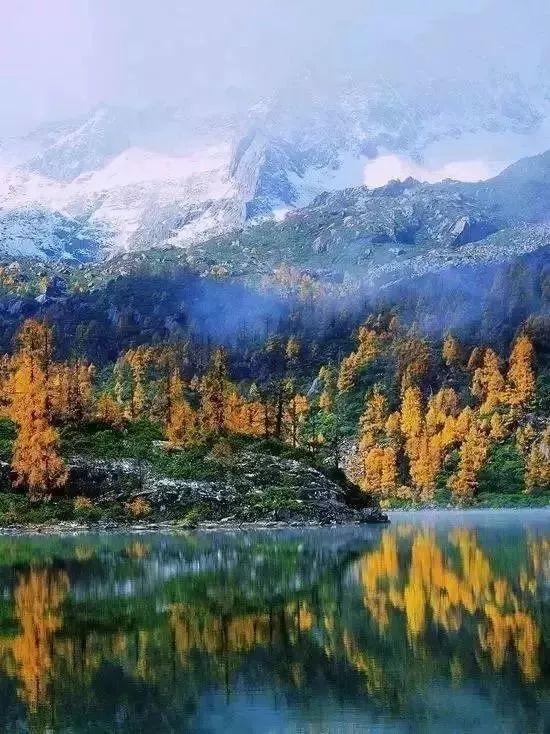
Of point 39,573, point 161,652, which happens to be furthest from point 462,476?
point 161,652

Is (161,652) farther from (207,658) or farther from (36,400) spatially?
(36,400)

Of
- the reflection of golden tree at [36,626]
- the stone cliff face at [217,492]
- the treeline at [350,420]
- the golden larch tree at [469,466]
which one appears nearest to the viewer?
the reflection of golden tree at [36,626]

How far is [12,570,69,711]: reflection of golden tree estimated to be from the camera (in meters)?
28.3

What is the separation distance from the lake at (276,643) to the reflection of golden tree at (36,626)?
12 centimetres

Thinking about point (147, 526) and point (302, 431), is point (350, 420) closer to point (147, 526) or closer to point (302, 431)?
point (302, 431)

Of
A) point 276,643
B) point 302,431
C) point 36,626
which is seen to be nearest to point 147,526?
point 36,626

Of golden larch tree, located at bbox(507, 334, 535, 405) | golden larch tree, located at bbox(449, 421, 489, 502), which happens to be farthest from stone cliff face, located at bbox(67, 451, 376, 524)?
golden larch tree, located at bbox(507, 334, 535, 405)

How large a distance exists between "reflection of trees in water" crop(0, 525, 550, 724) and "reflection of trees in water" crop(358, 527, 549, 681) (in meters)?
0.09

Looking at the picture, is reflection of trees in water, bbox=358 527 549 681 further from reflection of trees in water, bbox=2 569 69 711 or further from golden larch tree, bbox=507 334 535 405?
golden larch tree, bbox=507 334 535 405

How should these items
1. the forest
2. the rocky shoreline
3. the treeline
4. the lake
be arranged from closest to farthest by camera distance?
the lake
the rocky shoreline
the forest
the treeline

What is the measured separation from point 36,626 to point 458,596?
19528 mm

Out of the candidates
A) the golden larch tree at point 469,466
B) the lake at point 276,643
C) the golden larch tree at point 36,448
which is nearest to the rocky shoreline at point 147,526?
the golden larch tree at point 36,448

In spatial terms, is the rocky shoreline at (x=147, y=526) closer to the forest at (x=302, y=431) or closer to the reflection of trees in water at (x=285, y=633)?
the forest at (x=302, y=431)

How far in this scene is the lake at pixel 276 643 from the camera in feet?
81.9
